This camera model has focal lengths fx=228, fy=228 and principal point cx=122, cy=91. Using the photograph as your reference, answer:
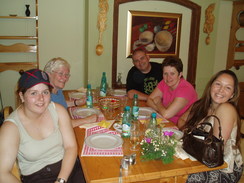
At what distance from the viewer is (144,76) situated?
10.1 feet

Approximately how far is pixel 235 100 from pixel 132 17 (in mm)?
2304

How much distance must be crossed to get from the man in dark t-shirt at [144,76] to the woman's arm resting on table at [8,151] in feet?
6.38

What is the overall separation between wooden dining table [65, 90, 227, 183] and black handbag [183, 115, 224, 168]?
50mm

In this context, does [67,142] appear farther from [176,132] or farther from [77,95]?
[77,95]

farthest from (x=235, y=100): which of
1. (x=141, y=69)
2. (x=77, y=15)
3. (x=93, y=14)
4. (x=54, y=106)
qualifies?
(x=77, y=15)

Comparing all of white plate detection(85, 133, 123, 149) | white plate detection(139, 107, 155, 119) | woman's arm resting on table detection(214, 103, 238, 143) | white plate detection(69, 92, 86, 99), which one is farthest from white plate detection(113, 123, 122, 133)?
white plate detection(69, 92, 86, 99)

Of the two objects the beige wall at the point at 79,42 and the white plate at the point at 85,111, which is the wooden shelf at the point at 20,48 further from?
the white plate at the point at 85,111

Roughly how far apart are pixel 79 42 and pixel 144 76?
1.35 metres

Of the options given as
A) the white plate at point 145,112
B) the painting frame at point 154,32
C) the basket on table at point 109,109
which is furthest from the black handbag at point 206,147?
the painting frame at point 154,32

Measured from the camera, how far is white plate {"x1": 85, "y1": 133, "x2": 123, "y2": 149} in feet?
4.90

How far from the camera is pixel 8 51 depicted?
3467mm

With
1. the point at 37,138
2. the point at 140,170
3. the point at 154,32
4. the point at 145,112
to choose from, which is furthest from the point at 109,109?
the point at 154,32

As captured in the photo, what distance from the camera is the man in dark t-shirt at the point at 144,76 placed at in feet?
9.80

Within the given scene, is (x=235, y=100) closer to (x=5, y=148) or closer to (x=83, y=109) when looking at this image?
(x=83, y=109)
